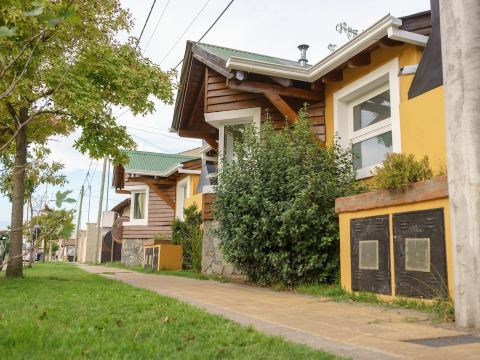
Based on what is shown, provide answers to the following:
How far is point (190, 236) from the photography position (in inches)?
543

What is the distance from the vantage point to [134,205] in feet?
71.5

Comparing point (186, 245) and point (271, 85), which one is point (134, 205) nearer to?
point (186, 245)

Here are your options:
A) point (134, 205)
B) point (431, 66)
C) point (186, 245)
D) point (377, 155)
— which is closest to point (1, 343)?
point (431, 66)

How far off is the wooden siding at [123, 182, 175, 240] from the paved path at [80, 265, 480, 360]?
47.3 feet

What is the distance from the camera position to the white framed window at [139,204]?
831 inches

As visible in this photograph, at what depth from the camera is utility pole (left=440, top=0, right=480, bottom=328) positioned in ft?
11.7

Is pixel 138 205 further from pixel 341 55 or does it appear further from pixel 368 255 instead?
pixel 368 255

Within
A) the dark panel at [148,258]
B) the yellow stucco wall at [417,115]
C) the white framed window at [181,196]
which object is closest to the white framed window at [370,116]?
the yellow stucco wall at [417,115]

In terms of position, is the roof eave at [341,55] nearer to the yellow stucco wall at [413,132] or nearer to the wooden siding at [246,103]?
the yellow stucco wall at [413,132]

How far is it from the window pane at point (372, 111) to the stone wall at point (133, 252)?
1450 cm

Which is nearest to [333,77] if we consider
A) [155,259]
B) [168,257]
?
[168,257]

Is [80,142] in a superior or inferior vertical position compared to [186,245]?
superior

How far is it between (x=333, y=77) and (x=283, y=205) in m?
2.96

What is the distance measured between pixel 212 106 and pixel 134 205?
1276 centimetres
